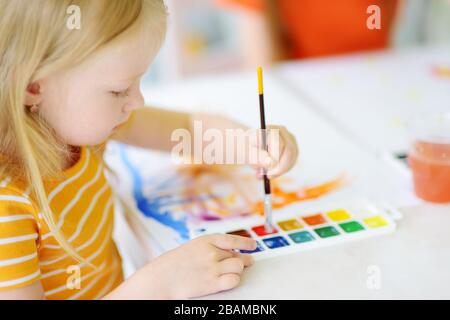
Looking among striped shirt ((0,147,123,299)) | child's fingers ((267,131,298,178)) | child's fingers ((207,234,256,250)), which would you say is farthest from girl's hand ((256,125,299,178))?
striped shirt ((0,147,123,299))

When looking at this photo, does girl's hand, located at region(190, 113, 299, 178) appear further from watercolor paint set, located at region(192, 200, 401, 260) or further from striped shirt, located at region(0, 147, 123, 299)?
striped shirt, located at region(0, 147, 123, 299)

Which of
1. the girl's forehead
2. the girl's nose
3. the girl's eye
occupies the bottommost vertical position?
the girl's nose

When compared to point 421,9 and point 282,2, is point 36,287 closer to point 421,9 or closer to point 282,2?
point 282,2

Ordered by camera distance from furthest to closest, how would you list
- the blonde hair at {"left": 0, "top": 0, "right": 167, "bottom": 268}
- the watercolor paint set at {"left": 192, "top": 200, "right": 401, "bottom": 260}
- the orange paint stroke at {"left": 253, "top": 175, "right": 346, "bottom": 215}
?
the orange paint stroke at {"left": 253, "top": 175, "right": 346, "bottom": 215}
the watercolor paint set at {"left": 192, "top": 200, "right": 401, "bottom": 260}
the blonde hair at {"left": 0, "top": 0, "right": 167, "bottom": 268}

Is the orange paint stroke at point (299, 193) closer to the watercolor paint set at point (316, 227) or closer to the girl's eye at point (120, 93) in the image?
the watercolor paint set at point (316, 227)

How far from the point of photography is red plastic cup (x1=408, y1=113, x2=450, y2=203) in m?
0.78

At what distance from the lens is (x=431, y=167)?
2.59 feet

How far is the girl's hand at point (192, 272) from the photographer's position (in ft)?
2.02

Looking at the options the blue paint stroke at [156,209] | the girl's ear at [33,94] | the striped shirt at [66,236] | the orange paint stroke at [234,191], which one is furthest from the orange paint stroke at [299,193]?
the girl's ear at [33,94]

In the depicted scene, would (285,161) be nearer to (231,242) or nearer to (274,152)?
(274,152)

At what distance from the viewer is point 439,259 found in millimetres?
678

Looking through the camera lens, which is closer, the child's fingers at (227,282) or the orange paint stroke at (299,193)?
the child's fingers at (227,282)

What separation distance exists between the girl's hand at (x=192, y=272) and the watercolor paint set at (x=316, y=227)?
5 centimetres

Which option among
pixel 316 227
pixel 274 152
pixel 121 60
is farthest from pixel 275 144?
pixel 121 60
